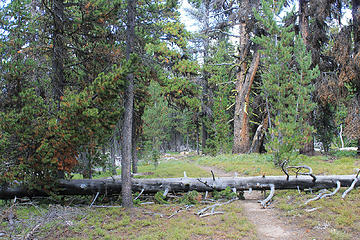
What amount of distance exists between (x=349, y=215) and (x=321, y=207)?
0.71m

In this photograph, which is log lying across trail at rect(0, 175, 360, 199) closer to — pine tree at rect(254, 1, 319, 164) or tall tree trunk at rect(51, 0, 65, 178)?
tall tree trunk at rect(51, 0, 65, 178)

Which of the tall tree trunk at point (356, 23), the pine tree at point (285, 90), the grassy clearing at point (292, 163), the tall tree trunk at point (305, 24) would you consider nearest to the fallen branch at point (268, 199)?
the grassy clearing at point (292, 163)

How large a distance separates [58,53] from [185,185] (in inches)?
226

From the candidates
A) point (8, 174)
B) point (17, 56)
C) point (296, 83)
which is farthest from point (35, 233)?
point (296, 83)

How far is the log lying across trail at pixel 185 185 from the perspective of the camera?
7774 millimetres

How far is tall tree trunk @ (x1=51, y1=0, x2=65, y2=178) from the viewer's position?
7.88 metres

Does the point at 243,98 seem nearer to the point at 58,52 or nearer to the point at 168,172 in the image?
the point at 168,172

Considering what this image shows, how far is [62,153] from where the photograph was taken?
693 centimetres

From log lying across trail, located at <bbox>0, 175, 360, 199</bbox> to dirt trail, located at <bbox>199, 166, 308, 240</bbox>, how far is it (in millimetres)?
893

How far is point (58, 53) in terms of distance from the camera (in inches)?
314

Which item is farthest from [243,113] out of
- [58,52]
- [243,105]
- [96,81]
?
[96,81]

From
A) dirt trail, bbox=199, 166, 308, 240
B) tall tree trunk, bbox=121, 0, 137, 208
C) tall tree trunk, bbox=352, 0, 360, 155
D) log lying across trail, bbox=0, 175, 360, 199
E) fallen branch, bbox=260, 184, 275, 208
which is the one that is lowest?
dirt trail, bbox=199, 166, 308, 240

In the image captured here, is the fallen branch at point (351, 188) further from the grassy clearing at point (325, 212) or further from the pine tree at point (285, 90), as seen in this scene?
the pine tree at point (285, 90)

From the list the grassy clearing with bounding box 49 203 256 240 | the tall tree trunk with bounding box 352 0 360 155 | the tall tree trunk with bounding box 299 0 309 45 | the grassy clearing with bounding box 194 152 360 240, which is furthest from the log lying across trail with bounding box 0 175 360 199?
the tall tree trunk with bounding box 299 0 309 45
